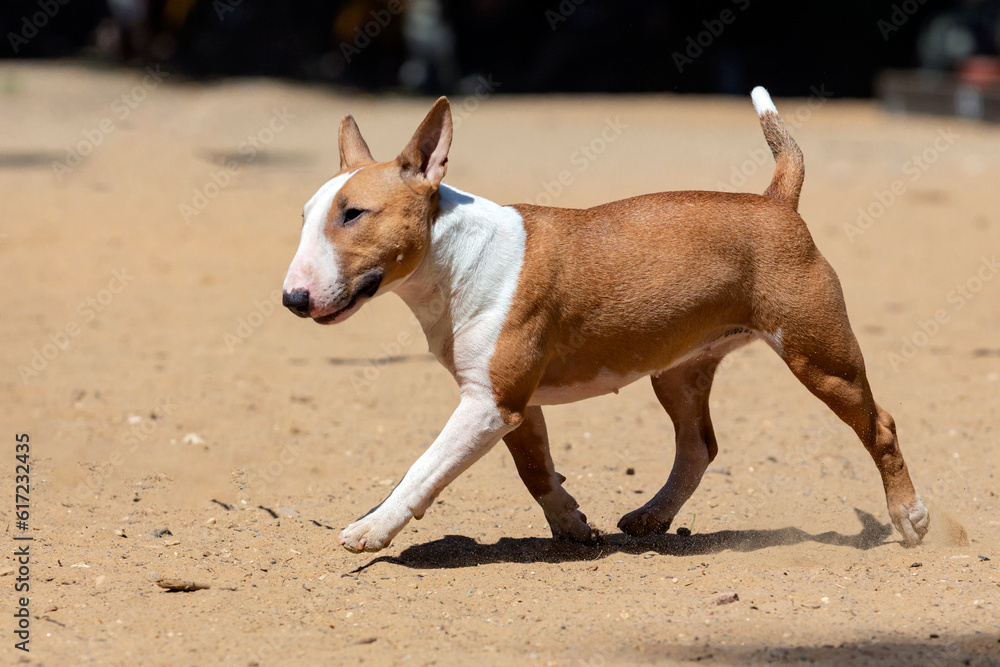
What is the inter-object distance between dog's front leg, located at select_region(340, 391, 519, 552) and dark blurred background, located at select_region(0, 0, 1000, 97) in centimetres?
1944

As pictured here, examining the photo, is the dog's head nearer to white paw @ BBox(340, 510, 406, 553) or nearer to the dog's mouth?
the dog's mouth

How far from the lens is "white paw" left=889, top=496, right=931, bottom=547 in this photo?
5.34m

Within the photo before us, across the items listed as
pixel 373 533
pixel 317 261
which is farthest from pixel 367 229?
pixel 373 533

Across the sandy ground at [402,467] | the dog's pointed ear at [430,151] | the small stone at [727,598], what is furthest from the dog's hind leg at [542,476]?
the dog's pointed ear at [430,151]

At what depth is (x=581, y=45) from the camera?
25.0 m

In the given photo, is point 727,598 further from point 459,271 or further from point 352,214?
point 352,214

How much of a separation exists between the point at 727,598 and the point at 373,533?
4.70 ft

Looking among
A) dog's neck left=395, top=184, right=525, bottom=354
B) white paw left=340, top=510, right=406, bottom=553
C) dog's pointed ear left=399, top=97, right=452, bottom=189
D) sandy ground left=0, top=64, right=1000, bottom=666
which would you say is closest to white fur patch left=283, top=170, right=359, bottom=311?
dog's pointed ear left=399, top=97, right=452, bottom=189

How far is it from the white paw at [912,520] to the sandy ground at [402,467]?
A: 0.07 m

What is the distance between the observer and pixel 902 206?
1346 centimetres

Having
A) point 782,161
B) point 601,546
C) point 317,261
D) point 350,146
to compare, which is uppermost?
point 782,161

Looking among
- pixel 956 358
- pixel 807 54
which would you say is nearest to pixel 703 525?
pixel 956 358

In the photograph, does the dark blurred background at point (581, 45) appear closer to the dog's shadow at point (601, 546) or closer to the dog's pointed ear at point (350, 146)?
the dog's pointed ear at point (350, 146)

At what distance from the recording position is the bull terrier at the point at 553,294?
179 inches
